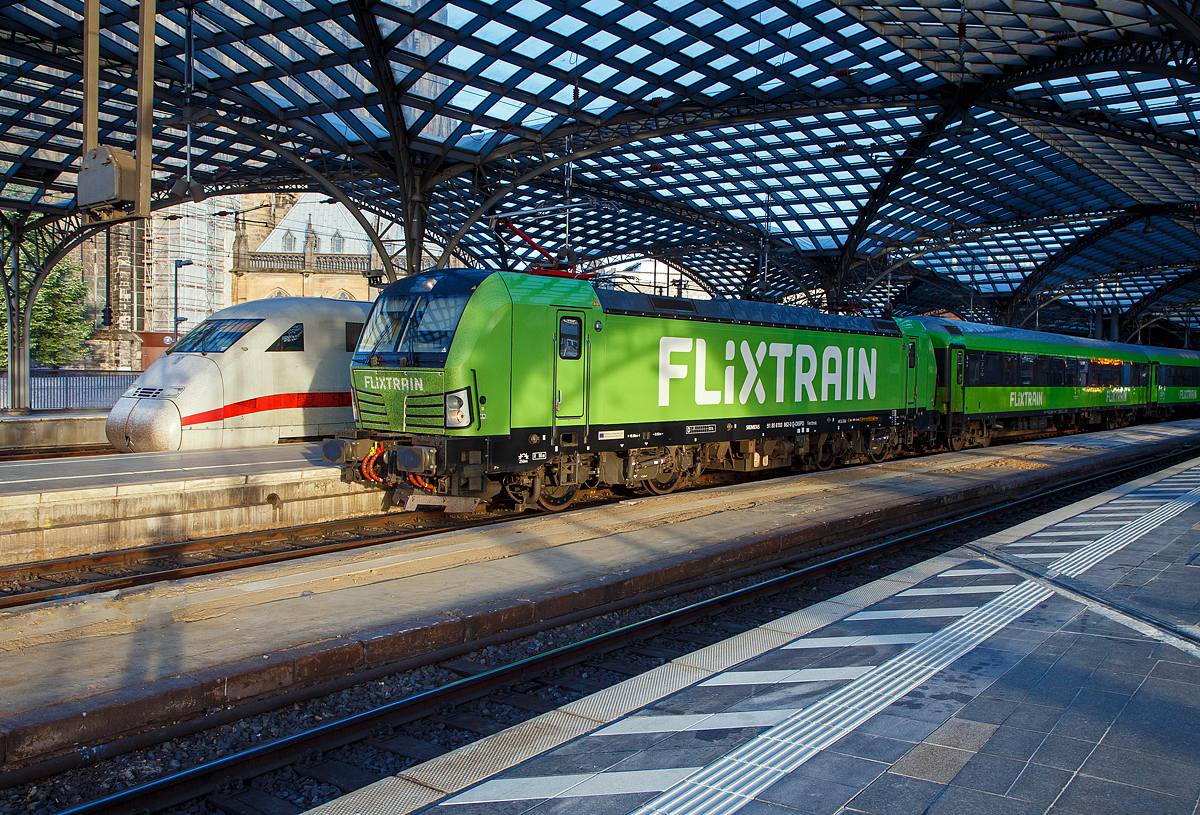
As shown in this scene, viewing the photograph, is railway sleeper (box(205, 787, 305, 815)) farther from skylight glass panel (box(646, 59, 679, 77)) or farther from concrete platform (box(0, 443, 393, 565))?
skylight glass panel (box(646, 59, 679, 77))

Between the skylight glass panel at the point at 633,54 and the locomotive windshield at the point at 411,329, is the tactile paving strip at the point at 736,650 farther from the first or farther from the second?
the skylight glass panel at the point at 633,54

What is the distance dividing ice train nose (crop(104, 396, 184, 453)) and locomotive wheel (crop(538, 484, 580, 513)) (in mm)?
7650

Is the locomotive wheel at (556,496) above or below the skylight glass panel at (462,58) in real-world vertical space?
below

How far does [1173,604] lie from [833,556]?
4.14 meters

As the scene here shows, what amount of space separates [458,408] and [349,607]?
422 cm

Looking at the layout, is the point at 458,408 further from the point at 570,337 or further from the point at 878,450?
the point at 878,450

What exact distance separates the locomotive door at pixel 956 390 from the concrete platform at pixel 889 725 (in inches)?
659

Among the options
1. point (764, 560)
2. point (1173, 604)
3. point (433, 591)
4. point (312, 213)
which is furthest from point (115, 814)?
point (312, 213)

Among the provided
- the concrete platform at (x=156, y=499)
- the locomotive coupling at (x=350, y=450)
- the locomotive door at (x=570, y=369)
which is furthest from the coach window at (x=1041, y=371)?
the locomotive coupling at (x=350, y=450)

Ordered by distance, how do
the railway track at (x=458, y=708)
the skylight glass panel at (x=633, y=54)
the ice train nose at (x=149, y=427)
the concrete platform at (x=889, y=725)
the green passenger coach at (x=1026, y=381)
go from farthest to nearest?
the skylight glass panel at (x=633, y=54), the green passenger coach at (x=1026, y=381), the ice train nose at (x=149, y=427), the railway track at (x=458, y=708), the concrete platform at (x=889, y=725)

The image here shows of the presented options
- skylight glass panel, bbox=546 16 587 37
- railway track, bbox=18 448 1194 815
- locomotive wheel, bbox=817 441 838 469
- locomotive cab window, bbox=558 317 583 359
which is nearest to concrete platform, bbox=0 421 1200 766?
railway track, bbox=18 448 1194 815

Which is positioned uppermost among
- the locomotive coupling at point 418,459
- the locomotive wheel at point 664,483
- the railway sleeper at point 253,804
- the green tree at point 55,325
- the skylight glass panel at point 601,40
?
the skylight glass panel at point 601,40

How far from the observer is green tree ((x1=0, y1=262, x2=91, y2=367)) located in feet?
147

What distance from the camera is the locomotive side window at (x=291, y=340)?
17328 mm
